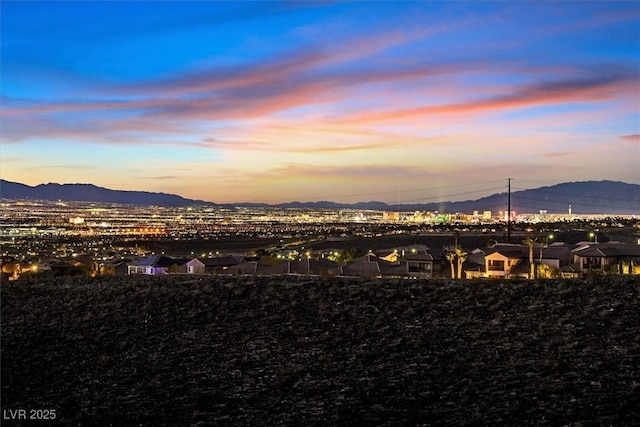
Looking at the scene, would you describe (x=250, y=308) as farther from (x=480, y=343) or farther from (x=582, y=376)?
(x=582, y=376)

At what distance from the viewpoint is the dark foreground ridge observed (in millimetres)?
11953

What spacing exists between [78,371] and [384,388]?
7117 mm

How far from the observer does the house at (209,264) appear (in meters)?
40.8

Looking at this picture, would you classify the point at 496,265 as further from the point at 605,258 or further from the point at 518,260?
the point at 605,258

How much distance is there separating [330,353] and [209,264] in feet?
92.5

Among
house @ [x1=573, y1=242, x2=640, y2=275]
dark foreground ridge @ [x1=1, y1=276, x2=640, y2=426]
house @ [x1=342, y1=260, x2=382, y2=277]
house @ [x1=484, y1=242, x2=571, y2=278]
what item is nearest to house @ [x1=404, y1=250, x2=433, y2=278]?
house @ [x1=342, y1=260, x2=382, y2=277]

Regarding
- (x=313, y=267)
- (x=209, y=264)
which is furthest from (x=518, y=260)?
(x=209, y=264)

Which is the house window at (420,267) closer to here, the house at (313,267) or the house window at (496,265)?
the house window at (496,265)

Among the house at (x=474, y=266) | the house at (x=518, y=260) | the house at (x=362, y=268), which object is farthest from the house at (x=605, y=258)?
the house at (x=362, y=268)

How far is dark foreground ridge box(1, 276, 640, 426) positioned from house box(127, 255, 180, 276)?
64.7ft

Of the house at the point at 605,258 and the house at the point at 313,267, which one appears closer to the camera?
the house at the point at 605,258

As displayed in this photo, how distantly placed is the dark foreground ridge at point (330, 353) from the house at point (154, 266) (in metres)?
19.7

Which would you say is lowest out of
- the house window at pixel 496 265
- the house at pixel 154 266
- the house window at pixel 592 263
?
the house at pixel 154 266

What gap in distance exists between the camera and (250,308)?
1895 cm
